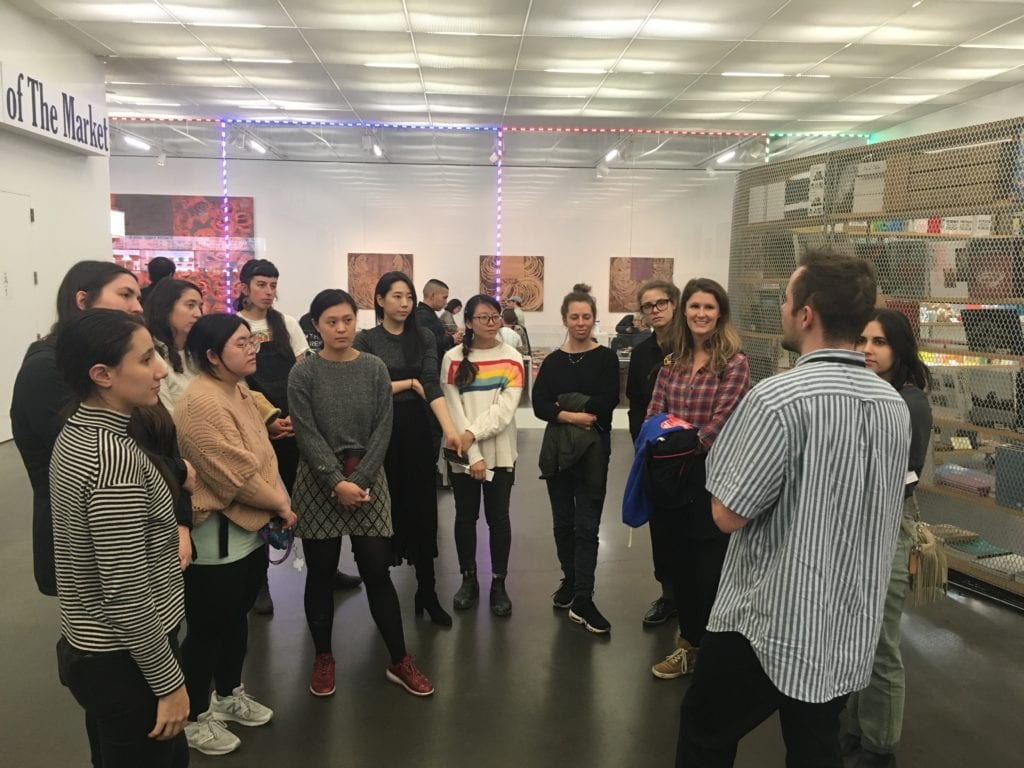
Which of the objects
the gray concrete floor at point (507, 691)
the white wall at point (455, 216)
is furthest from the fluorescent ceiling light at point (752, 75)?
the gray concrete floor at point (507, 691)

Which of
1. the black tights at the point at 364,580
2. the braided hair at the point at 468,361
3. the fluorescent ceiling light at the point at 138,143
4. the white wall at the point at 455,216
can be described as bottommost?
the black tights at the point at 364,580

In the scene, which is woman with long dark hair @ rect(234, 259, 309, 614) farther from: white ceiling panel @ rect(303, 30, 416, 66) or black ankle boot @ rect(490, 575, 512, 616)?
white ceiling panel @ rect(303, 30, 416, 66)

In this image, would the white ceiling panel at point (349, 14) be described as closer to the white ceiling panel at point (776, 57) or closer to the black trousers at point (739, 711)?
the white ceiling panel at point (776, 57)

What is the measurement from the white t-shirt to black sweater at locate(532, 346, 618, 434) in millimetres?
1265

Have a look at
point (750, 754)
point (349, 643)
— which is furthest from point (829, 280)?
point (349, 643)

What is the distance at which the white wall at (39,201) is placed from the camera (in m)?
6.20

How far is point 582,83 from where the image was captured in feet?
25.7

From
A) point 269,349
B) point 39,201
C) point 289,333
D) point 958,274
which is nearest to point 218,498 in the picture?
point 269,349

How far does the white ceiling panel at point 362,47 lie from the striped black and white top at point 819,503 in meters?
A: 6.28

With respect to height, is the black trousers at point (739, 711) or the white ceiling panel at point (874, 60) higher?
the white ceiling panel at point (874, 60)

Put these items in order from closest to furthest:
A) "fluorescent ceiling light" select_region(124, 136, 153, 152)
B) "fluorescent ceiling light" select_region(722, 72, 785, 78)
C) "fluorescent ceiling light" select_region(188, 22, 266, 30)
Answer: "fluorescent ceiling light" select_region(188, 22, 266, 30), "fluorescent ceiling light" select_region(722, 72, 785, 78), "fluorescent ceiling light" select_region(124, 136, 153, 152)

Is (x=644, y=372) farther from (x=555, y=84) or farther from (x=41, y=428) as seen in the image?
(x=555, y=84)

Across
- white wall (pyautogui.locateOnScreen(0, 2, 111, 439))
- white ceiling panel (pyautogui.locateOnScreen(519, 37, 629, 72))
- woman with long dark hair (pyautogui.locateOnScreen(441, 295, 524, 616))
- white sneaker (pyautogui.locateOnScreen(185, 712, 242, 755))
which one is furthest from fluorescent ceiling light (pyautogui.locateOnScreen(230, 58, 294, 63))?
white sneaker (pyautogui.locateOnScreen(185, 712, 242, 755))

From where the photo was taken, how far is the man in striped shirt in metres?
1.37
